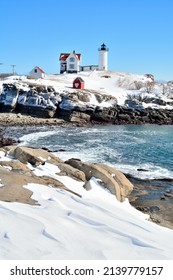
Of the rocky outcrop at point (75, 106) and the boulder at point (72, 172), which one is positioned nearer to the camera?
the boulder at point (72, 172)

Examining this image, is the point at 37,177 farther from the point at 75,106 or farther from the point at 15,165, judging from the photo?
the point at 75,106

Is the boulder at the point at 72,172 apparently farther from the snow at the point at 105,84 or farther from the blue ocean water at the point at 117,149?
the snow at the point at 105,84

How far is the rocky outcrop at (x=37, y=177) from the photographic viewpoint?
9507mm

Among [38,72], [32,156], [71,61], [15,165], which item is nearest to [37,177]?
[15,165]

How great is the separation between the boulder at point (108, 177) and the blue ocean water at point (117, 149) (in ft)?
13.2

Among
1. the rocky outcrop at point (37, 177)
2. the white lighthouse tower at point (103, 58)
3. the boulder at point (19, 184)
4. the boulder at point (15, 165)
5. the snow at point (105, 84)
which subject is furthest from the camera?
the white lighthouse tower at point (103, 58)

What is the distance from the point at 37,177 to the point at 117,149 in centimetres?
1502

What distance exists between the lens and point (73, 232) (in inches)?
271

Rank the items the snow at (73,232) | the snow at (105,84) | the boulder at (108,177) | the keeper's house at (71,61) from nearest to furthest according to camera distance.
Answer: the snow at (73,232) < the boulder at (108,177) < the snow at (105,84) < the keeper's house at (71,61)

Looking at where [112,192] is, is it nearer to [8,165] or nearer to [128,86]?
[8,165]

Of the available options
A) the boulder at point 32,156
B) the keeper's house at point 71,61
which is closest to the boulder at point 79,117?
the boulder at point 32,156

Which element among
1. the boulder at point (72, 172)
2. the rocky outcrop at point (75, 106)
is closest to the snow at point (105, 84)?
the rocky outcrop at point (75, 106)

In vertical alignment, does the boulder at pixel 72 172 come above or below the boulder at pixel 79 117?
below

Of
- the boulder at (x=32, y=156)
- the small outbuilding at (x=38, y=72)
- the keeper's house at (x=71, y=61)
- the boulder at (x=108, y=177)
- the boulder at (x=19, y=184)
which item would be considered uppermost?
the keeper's house at (x=71, y=61)
